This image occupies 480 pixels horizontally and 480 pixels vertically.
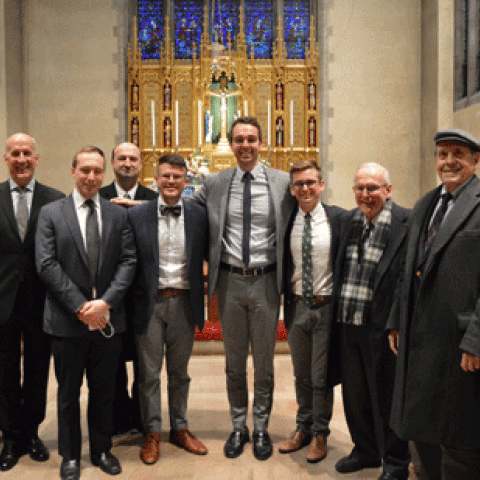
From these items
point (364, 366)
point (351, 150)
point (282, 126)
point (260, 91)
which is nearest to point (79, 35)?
point (260, 91)

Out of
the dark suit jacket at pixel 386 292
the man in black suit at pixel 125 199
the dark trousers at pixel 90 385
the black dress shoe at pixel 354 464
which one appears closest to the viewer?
the dark suit jacket at pixel 386 292

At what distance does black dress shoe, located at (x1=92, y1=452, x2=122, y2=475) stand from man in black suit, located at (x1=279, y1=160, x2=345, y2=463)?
2.91ft

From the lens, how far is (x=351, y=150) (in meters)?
8.12

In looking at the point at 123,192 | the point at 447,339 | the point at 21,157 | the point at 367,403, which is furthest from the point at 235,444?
the point at 21,157

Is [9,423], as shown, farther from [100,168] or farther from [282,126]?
[282,126]

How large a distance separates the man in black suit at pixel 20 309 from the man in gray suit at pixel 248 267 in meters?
0.93

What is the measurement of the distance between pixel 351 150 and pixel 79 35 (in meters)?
4.56

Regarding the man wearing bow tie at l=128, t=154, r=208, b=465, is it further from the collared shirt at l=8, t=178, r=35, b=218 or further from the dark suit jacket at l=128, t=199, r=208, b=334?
the collared shirt at l=8, t=178, r=35, b=218

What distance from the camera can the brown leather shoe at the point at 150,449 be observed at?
2.76 meters

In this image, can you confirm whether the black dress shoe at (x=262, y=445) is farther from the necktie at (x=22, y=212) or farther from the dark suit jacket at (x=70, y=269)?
the necktie at (x=22, y=212)

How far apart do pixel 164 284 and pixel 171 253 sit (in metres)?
0.17

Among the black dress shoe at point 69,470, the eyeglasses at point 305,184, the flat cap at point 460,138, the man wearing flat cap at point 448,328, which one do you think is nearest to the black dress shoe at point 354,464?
the man wearing flat cap at point 448,328

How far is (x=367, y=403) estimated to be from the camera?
2.60 m

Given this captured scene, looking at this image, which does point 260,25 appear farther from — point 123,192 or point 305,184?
point 305,184
